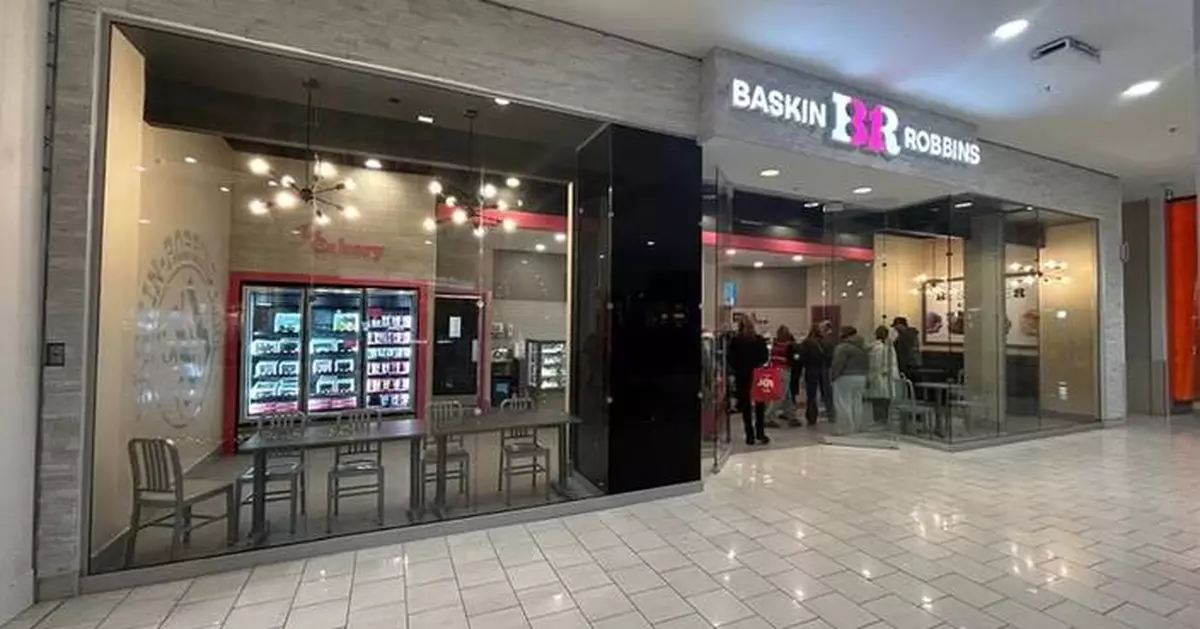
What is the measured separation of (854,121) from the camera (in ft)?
18.2

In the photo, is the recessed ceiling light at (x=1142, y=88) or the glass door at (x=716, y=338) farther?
the glass door at (x=716, y=338)

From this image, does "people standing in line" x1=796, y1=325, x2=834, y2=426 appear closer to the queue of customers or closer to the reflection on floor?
the queue of customers

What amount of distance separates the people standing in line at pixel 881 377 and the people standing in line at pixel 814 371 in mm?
732

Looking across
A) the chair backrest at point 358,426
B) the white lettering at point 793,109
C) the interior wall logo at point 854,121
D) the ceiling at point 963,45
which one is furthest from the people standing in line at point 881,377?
the chair backrest at point 358,426

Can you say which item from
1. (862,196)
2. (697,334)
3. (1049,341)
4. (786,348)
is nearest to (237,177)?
(697,334)

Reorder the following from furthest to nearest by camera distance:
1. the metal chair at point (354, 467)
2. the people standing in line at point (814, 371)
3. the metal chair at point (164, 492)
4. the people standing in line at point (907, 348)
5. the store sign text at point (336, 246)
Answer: the people standing in line at point (814, 371)
the people standing in line at point (907, 348)
the store sign text at point (336, 246)
the metal chair at point (354, 467)
the metal chair at point (164, 492)

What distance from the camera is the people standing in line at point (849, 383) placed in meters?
7.70

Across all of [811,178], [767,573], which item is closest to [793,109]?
[811,178]

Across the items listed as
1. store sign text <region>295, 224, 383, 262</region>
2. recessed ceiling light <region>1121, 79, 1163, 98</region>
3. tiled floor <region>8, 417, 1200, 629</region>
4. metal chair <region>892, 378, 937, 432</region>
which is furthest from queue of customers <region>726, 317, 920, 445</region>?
store sign text <region>295, 224, 383, 262</region>

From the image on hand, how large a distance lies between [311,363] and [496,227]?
2.15 metres

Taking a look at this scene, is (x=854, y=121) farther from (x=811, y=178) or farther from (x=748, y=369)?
(x=748, y=369)

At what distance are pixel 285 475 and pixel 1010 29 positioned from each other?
6.66m

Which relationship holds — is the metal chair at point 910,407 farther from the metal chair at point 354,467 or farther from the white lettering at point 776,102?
the metal chair at point 354,467

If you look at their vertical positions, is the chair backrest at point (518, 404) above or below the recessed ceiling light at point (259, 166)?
below
